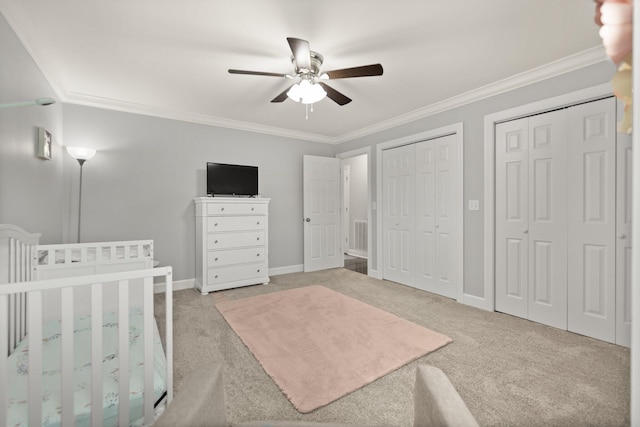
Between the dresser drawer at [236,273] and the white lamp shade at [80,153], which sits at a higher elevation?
the white lamp shade at [80,153]

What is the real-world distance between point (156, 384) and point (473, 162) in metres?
3.40

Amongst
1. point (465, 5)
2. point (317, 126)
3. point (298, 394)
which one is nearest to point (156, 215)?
point (317, 126)

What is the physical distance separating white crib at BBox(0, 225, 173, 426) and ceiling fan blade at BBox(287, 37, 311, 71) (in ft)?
4.95

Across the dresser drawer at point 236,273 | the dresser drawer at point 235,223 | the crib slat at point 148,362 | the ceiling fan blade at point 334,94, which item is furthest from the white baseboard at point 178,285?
the ceiling fan blade at point 334,94

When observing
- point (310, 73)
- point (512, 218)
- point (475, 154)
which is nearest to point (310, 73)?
point (310, 73)

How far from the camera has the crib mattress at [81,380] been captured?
118 centimetres

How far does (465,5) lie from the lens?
5.98 feet

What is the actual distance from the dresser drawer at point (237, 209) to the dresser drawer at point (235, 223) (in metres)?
0.07

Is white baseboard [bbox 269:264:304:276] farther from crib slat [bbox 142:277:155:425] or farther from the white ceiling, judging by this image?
crib slat [bbox 142:277:155:425]

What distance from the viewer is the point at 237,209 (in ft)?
12.8

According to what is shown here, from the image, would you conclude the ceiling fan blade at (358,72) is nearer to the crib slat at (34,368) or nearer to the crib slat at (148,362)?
the crib slat at (148,362)

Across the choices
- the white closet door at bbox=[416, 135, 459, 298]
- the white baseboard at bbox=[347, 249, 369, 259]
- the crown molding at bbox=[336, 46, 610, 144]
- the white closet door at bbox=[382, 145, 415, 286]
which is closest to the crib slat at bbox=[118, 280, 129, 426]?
the white closet door at bbox=[416, 135, 459, 298]

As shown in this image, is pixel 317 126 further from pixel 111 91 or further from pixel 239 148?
pixel 111 91

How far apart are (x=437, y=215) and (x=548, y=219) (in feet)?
3.80
